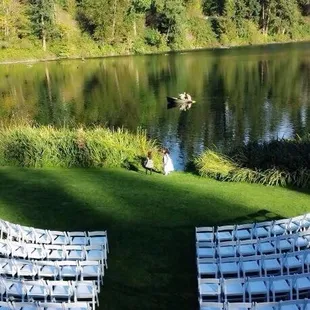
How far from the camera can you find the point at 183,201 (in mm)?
16000

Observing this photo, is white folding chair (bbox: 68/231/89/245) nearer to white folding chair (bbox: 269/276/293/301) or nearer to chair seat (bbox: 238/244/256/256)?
chair seat (bbox: 238/244/256/256)

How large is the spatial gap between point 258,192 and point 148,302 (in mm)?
8649

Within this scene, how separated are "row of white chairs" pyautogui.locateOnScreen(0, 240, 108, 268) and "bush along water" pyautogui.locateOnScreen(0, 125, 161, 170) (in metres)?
11.0

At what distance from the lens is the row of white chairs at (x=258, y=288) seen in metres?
8.45

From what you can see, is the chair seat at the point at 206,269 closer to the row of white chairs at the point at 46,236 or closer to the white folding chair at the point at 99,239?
the white folding chair at the point at 99,239

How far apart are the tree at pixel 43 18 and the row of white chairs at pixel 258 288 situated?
77.5 m

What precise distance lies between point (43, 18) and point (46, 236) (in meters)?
75.6

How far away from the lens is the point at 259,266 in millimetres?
9398

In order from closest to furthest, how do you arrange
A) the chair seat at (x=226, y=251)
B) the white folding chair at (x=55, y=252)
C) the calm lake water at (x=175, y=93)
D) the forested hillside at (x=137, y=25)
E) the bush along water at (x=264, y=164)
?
the chair seat at (x=226, y=251) < the white folding chair at (x=55, y=252) < the bush along water at (x=264, y=164) < the calm lake water at (x=175, y=93) < the forested hillside at (x=137, y=25)

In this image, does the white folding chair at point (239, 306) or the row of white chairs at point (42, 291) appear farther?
the row of white chairs at point (42, 291)

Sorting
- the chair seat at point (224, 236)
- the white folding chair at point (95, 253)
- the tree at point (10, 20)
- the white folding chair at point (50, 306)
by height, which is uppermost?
the white folding chair at point (50, 306)

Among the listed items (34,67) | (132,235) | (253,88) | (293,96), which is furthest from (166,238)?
(34,67)

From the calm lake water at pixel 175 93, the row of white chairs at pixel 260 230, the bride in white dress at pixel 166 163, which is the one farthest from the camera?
the calm lake water at pixel 175 93

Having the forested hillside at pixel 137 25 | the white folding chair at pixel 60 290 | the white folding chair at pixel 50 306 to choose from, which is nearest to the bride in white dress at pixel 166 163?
the white folding chair at pixel 60 290
